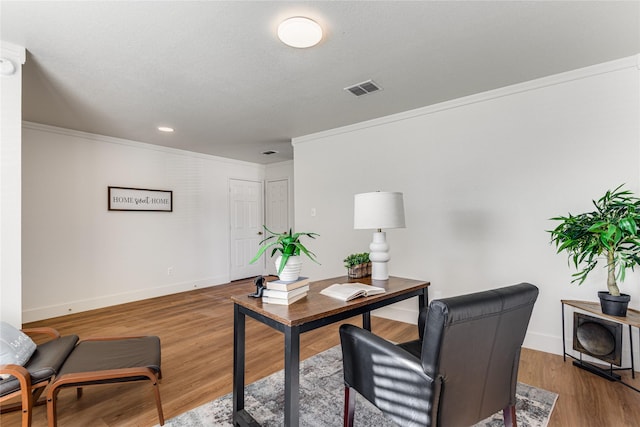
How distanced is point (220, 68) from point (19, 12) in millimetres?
1138

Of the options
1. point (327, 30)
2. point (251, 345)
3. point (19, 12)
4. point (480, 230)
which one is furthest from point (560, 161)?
point (19, 12)

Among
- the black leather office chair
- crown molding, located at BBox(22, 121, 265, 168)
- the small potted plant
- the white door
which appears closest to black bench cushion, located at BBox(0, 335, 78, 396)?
the black leather office chair

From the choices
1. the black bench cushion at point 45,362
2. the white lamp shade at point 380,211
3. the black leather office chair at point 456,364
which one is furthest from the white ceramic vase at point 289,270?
the black bench cushion at point 45,362

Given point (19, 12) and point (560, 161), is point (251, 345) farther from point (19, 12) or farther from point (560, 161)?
point (560, 161)

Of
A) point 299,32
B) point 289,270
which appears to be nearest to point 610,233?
point 289,270

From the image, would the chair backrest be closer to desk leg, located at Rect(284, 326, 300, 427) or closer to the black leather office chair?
the black leather office chair

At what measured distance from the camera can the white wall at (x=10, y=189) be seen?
1953 millimetres

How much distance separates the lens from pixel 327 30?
6.17 feet

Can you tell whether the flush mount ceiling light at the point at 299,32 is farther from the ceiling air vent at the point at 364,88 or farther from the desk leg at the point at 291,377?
the desk leg at the point at 291,377

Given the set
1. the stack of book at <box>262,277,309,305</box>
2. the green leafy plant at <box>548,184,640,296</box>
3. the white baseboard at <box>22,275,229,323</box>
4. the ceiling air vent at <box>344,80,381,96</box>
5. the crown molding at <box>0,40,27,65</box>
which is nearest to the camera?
the stack of book at <box>262,277,309,305</box>

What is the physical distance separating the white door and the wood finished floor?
6.50 ft

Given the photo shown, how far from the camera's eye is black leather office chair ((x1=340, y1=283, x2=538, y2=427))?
1.11 metres

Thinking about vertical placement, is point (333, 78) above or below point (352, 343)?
above

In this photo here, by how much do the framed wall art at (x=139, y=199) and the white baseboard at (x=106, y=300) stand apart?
4.09 ft
